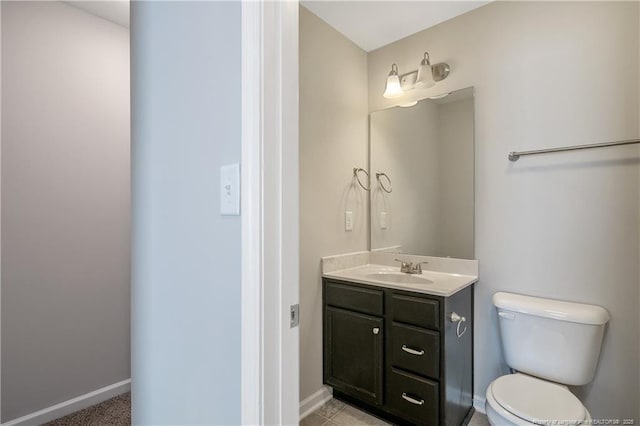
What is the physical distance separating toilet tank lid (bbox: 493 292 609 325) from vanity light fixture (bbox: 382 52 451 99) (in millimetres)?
1438

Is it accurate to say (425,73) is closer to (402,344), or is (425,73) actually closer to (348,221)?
(348,221)

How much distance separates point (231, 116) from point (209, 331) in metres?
0.54

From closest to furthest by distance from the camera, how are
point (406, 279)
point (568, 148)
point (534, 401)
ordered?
point (534, 401), point (568, 148), point (406, 279)

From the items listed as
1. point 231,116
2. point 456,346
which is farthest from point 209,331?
point 456,346

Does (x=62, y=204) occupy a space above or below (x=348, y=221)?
above

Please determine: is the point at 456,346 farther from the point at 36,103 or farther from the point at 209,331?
the point at 36,103

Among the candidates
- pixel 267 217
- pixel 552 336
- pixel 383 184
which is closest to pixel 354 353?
pixel 552 336

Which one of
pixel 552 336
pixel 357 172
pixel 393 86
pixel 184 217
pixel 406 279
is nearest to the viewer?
pixel 184 217

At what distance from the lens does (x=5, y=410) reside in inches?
65.1

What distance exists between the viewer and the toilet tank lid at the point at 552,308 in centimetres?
149

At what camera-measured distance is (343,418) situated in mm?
1915

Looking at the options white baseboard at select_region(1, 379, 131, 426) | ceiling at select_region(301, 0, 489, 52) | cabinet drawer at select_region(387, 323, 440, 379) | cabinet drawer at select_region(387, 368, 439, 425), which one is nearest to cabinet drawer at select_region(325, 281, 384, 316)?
cabinet drawer at select_region(387, 323, 440, 379)

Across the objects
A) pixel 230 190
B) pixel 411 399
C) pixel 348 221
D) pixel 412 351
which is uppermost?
pixel 230 190

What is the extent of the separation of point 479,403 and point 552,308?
2.62 ft
